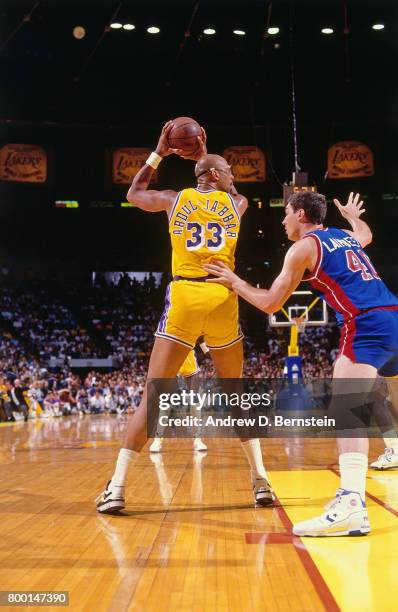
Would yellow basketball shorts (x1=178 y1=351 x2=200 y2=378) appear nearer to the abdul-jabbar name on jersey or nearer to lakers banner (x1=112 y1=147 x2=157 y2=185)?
the abdul-jabbar name on jersey

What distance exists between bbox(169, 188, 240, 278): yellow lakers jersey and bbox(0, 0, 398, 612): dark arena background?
1561 millimetres

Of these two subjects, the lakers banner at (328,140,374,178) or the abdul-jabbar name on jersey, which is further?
the lakers banner at (328,140,374,178)

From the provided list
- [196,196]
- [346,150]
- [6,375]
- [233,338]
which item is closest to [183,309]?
[233,338]

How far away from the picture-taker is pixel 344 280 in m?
3.41

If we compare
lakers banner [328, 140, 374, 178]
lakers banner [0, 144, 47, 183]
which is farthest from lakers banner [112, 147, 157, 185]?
lakers banner [328, 140, 374, 178]

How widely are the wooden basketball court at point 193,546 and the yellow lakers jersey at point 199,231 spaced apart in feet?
5.05

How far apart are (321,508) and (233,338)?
3.83 feet

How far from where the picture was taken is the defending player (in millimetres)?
3135

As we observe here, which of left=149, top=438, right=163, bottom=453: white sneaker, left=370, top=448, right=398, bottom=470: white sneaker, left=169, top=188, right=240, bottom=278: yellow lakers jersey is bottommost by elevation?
left=149, top=438, right=163, bottom=453: white sneaker

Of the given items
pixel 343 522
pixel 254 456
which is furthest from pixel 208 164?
pixel 343 522

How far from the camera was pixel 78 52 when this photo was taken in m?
19.1

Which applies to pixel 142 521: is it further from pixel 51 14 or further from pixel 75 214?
pixel 75 214

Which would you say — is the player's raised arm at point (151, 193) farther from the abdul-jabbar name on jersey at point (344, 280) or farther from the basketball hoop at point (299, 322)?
the basketball hoop at point (299, 322)

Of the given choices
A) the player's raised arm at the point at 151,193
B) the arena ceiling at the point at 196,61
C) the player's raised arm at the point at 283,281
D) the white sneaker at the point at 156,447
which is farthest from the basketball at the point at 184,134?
the arena ceiling at the point at 196,61
